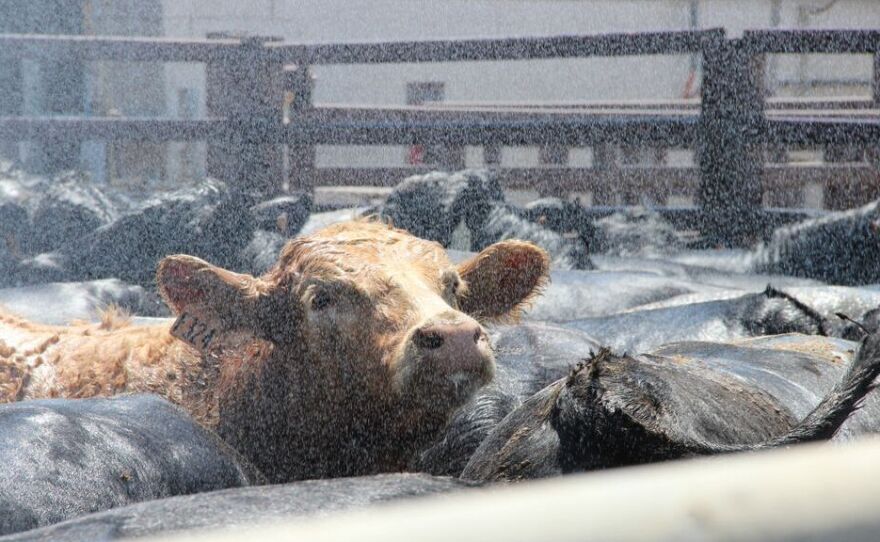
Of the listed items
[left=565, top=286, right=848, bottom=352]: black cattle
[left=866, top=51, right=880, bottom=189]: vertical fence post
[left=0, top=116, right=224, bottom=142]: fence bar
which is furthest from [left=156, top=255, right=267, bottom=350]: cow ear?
[left=866, top=51, right=880, bottom=189]: vertical fence post

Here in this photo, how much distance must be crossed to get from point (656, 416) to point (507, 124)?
7594mm

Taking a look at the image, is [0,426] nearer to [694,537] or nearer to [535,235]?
[694,537]

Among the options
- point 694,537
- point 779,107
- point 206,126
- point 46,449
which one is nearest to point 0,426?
point 46,449

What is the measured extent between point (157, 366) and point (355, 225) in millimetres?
693

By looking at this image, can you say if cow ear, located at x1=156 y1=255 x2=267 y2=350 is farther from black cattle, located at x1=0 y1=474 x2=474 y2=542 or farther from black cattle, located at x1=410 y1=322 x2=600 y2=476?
black cattle, located at x1=0 y1=474 x2=474 y2=542

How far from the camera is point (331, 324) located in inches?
132

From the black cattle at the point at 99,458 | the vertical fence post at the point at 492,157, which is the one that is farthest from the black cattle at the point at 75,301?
the vertical fence post at the point at 492,157

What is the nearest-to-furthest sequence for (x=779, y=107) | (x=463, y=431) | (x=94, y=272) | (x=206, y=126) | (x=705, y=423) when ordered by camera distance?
(x=705, y=423) < (x=463, y=431) < (x=94, y=272) < (x=206, y=126) < (x=779, y=107)

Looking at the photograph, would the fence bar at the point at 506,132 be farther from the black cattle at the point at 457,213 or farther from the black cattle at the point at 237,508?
the black cattle at the point at 237,508

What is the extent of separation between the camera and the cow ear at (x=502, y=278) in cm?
372

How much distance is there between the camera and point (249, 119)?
31.6ft

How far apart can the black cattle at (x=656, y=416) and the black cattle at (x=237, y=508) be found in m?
0.23

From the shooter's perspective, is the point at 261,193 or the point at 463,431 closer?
the point at 463,431

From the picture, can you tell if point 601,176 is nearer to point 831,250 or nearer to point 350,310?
point 831,250
